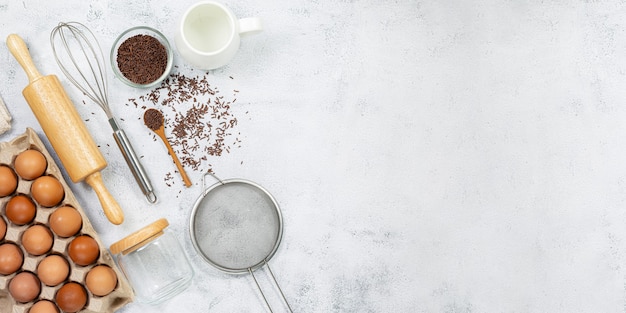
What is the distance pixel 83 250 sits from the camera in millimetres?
968

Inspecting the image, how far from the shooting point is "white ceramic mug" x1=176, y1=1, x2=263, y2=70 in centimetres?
99

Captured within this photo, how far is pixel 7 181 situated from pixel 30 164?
4 centimetres

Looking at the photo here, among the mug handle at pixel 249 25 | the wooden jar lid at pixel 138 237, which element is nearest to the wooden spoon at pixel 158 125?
the wooden jar lid at pixel 138 237

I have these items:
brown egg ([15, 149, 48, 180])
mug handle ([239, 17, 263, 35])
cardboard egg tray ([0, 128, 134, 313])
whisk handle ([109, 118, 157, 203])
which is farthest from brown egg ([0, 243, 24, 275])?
mug handle ([239, 17, 263, 35])

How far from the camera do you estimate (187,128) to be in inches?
42.1

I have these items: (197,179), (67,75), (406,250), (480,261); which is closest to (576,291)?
(480,261)

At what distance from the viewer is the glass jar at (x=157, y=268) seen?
1.04 m

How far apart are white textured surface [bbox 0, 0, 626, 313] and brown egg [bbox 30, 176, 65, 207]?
0.25 feet

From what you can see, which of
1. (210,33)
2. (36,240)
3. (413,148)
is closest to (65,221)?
(36,240)

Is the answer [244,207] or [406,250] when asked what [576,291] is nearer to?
[406,250]

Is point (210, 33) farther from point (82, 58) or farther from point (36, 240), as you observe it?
point (36, 240)

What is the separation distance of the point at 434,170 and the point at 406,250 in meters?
0.16

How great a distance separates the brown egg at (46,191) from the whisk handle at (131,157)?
12 cm

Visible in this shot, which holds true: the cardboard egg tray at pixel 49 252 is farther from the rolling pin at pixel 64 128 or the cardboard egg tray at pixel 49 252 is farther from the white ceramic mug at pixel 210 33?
the white ceramic mug at pixel 210 33
